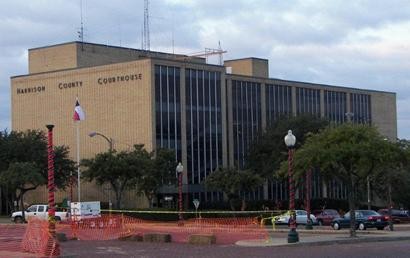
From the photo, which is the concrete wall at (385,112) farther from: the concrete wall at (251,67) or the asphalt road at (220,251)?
the asphalt road at (220,251)

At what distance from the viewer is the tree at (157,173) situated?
7338cm

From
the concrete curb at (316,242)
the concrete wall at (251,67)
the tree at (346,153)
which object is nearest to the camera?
the concrete curb at (316,242)

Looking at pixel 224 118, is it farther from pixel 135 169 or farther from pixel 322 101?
pixel 322 101

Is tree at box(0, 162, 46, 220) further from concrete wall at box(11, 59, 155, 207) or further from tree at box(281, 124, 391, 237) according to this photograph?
tree at box(281, 124, 391, 237)

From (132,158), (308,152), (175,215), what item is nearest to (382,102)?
(132,158)

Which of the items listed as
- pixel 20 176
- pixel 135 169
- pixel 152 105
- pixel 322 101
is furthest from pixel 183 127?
pixel 322 101

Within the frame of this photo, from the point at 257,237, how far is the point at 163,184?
133 ft

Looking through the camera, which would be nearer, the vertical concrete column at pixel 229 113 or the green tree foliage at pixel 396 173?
the green tree foliage at pixel 396 173

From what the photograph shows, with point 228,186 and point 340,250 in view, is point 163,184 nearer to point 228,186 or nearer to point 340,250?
point 228,186

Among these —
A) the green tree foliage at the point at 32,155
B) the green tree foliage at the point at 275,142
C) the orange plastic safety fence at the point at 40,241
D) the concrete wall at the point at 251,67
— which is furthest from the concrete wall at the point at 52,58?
the orange plastic safety fence at the point at 40,241

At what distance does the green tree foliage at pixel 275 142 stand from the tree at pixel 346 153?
45.2 m

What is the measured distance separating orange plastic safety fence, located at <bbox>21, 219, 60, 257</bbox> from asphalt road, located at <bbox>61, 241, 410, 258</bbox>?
934mm

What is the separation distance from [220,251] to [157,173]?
45.6m

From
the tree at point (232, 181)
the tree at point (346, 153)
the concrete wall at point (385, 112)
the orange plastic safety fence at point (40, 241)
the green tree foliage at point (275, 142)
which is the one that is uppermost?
the concrete wall at point (385, 112)
